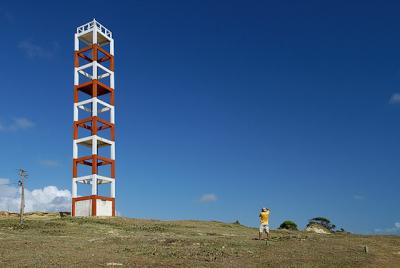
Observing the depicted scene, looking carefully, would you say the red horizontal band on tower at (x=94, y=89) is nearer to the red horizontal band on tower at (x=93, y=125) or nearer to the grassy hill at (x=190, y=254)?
the red horizontal band on tower at (x=93, y=125)

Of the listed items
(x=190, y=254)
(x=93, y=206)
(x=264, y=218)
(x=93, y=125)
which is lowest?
(x=190, y=254)

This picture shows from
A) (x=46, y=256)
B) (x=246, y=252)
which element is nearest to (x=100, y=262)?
(x=46, y=256)

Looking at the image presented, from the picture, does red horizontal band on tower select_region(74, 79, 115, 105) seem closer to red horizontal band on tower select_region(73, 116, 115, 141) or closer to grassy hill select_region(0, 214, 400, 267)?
red horizontal band on tower select_region(73, 116, 115, 141)

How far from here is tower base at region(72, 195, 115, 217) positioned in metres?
72.0

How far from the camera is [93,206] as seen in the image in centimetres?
7169

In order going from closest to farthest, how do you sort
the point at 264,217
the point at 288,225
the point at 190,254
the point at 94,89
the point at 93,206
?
the point at 190,254
the point at 264,217
the point at 93,206
the point at 94,89
the point at 288,225

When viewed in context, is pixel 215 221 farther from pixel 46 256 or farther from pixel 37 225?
pixel 46 256

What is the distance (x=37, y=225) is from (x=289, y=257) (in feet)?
107

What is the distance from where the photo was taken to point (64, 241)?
111 ft

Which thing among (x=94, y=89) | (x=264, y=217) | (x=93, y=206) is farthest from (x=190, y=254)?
(x=94, y=89)

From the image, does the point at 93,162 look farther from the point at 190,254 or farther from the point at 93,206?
the point at 190,254

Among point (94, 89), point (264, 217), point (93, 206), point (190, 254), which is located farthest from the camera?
point (94, 89)

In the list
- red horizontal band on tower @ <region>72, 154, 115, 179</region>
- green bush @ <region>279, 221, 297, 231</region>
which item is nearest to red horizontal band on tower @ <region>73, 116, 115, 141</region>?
red horizontal band on tower @ <region>72, 154, 115, 179</region>

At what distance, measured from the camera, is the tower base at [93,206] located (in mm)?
72000
